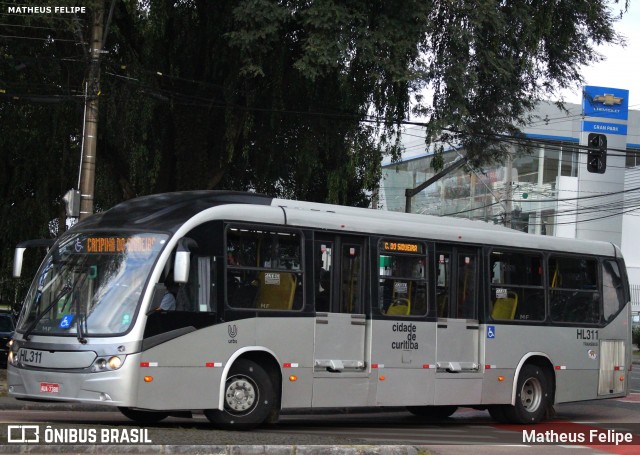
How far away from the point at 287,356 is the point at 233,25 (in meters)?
8.92

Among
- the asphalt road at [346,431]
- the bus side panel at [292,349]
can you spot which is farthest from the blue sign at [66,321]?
the bus side panel at [292,349]

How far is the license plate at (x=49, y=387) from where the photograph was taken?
1253 centimetres

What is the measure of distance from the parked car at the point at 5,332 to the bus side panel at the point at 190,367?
58.1 ft

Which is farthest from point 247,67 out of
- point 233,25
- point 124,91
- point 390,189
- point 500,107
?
point 390,189

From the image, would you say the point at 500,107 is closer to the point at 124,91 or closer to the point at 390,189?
the point at 124,91

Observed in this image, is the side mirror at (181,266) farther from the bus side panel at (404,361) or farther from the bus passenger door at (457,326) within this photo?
the bus passenger door at (457,326)

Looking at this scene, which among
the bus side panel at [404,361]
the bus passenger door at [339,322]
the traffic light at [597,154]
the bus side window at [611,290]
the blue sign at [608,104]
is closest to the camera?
the bus passenger door at [339,322]

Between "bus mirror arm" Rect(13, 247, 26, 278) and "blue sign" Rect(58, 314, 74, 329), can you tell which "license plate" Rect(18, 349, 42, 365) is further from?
"bus mirror arm" Rect(13, 247, 26, 278)

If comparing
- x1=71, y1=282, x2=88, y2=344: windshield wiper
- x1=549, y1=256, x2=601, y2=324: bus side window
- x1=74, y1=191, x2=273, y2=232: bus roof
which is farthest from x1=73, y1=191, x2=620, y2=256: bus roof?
x1=71, y1=282, x2=88, y2=344: windshield wiper

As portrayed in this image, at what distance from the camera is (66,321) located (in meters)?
12.9

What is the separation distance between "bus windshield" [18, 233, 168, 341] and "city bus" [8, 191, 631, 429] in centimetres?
2

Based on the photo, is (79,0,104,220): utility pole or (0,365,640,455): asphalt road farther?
(79,0,104,220): utility pole

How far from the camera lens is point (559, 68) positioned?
24.7 meters

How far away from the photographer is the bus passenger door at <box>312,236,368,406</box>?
14664 mm
